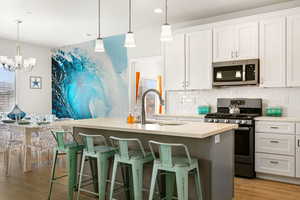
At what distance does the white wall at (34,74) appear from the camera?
690 cm

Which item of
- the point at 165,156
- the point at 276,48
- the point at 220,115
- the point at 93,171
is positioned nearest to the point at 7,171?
the point at 93,171

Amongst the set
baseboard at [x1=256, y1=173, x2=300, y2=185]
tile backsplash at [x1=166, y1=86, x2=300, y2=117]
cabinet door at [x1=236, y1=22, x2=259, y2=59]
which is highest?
cabinet door at [x1=236, y1=22, x2=259, y2=59]

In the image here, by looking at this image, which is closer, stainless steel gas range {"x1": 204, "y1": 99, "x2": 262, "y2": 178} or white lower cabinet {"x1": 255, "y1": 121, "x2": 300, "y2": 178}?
white lower cabinet {"x1": 255, "y1": 121, "x2": 300, "y2": 178}

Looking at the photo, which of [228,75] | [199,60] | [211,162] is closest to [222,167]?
[211,162]

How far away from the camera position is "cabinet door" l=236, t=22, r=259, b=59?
417 centimetres

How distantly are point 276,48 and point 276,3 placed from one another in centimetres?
86

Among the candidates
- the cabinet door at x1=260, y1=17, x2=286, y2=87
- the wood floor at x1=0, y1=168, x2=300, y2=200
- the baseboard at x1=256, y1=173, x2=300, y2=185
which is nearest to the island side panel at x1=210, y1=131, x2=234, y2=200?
the wood floor at x1=0, y1=168, x2=300, y2=200

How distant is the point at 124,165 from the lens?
2.81 meters

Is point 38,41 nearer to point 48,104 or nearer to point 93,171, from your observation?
point 48,104

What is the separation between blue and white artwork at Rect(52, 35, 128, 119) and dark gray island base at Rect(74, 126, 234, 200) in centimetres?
362

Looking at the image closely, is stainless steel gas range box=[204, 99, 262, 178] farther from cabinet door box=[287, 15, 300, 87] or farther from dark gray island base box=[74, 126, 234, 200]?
dark gray island base box=[74, 126, 234, 200]

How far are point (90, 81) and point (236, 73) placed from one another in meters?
4.04

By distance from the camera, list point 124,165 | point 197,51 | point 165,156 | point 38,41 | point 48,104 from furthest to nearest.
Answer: point 48,104, point 38,41, point 197,51, point 124,165, point 165,156

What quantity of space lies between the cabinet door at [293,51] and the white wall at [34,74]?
6.52 m
